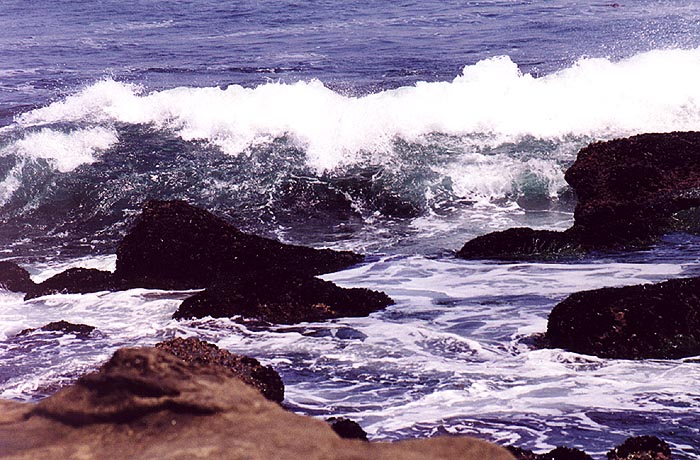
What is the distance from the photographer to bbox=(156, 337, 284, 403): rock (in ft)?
15.6

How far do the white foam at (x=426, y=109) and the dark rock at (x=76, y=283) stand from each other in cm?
496

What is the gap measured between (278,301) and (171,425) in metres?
4.28

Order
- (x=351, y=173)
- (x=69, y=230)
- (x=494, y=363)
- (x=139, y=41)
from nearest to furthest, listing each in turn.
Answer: (x=494, y=363) → (x=69, y=230) → (x=351, y=173) → (x=139, y=41)

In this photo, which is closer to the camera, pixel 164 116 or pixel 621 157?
pixel 621 157

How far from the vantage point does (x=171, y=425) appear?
2.27m

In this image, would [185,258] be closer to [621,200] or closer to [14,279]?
[14,279]

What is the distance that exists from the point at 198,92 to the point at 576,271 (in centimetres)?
1026

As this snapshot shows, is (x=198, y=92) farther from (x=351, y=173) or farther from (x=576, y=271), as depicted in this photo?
(x=576, y=271)

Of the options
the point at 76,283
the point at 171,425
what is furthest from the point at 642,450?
the point at 76,283

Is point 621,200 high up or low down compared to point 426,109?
down

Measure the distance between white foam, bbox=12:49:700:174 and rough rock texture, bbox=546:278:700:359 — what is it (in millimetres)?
7142

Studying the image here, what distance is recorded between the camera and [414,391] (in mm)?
5102

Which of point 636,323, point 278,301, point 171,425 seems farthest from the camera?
point 278,301

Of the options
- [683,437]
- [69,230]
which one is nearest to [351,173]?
[69,230]
